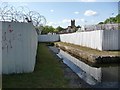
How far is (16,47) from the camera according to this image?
10.2m

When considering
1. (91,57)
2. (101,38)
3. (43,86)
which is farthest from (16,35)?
(101,38)

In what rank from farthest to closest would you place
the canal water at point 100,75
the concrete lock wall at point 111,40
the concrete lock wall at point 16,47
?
the concrete lock wall at point 111,40
the canal water at point 100,75
the concrete lock wall at point 16,47

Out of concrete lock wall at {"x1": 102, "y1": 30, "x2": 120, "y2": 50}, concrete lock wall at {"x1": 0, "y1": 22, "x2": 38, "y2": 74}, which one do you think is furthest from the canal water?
concrete lock wall at {"x1": 102, "y1": 30, "x2": 120, "y2": 50}

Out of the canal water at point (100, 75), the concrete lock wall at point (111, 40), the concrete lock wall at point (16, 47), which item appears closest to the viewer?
the concrete lock wall at point (16, 47)

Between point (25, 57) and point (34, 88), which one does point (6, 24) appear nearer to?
point (25, 57)

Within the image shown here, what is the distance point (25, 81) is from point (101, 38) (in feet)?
53.1

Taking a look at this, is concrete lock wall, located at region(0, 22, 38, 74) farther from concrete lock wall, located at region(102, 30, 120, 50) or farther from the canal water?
concrete lock wall, located at region(102, 30, 120, 50)

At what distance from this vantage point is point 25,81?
29.3ft

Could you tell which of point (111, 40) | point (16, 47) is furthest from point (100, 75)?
point (111, 40)

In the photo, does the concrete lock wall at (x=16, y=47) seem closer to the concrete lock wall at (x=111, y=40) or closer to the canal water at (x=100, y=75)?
the canal water at (x=100, y=75)

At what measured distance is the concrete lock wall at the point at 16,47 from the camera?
10.0 meters

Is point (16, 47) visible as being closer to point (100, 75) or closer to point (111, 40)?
point (100, 75)

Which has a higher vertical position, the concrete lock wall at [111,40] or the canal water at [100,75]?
the concrete lock wall at [111,40]

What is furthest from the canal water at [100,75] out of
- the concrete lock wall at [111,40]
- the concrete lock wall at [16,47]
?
the concrete lock wall at [111,40]
